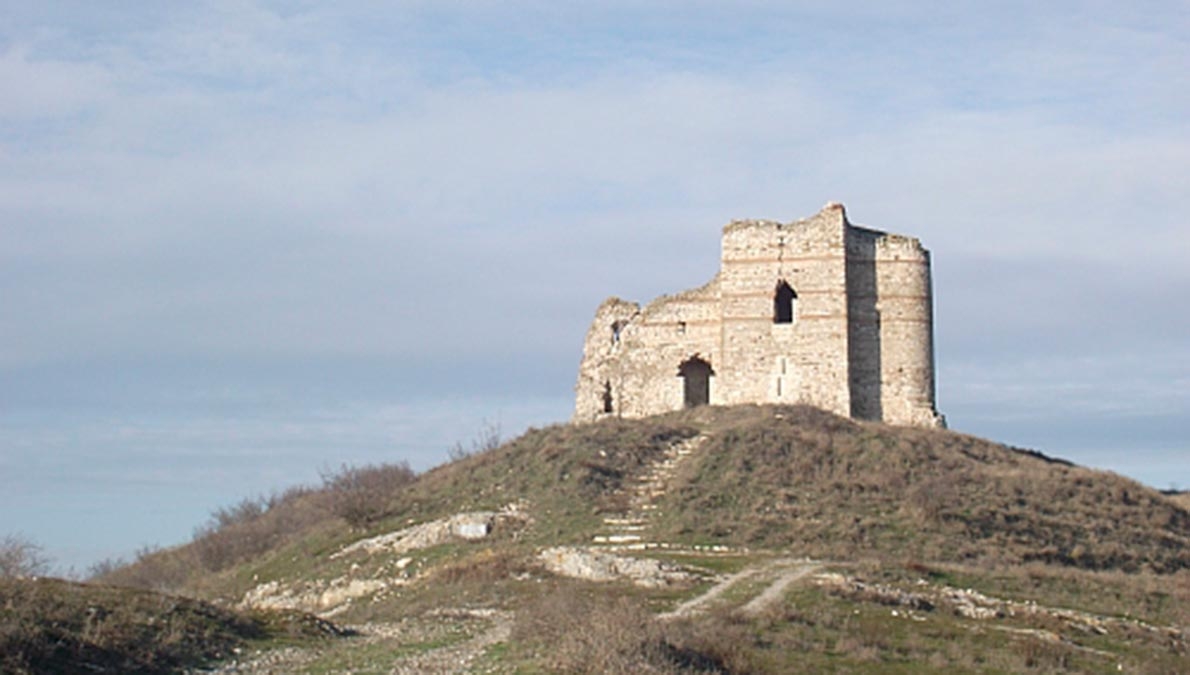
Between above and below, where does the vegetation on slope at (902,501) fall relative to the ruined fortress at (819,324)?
below

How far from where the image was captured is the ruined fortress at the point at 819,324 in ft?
123

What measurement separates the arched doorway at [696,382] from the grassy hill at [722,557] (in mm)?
2573

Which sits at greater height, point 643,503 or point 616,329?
point 616,329

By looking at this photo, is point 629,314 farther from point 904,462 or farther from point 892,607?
point 892,607

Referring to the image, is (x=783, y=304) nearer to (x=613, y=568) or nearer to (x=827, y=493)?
(x=827, y=493)

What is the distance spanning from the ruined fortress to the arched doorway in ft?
1.93

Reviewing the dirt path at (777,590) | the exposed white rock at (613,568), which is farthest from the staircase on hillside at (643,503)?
the dirt path at (777,590)

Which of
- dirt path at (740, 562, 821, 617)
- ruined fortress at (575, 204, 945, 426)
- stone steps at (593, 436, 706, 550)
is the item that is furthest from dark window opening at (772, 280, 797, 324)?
dirt path at (740, 562, 821, 617)

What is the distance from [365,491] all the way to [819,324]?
13275mm

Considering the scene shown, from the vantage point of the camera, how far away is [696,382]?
132ft

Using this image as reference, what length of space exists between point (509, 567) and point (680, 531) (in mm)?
4698

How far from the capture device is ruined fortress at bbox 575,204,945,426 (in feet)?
123

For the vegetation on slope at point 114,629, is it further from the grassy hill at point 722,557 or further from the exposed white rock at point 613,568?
the exposed white rock at point 613,568

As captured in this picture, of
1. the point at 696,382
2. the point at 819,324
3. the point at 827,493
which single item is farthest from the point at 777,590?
the point at 696,382
